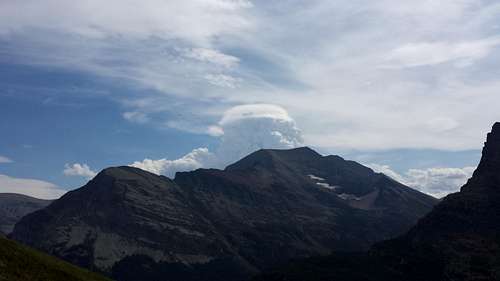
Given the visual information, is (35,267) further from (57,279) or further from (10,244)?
(10,244)

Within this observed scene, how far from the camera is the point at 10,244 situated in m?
129

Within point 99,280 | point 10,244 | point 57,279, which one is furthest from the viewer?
point 99,280

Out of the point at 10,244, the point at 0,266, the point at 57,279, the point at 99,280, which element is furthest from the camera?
the point at 99,280

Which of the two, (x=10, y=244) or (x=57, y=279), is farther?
(x=10, y=244)

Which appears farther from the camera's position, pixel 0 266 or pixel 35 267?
pixel 35 267

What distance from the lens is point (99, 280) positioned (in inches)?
5625

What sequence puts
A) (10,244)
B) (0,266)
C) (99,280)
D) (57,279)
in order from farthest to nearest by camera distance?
(99,280), (10,244), (57,279), (0,266)

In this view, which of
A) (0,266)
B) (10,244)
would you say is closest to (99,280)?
(10,244)

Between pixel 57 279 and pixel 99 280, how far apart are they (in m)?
26.4

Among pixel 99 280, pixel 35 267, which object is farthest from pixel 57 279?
pixel 99 280

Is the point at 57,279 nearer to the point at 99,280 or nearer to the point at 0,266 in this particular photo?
the point at 0,266

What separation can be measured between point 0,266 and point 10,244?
25.0m

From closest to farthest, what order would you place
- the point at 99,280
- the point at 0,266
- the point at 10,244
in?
the point at 0,266 → the point at 10,244 → the point at 99,280

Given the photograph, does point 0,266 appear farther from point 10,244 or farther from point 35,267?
point 10,244
